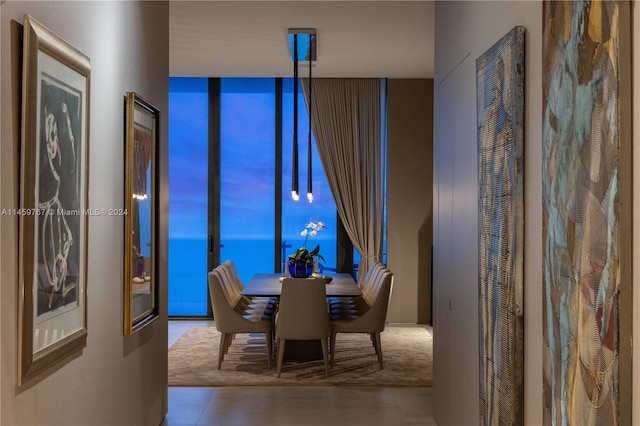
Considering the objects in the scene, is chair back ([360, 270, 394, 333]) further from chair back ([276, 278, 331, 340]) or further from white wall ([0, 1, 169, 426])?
white wall ([0, 1, 169, 426])

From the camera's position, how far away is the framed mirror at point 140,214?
3.27 m

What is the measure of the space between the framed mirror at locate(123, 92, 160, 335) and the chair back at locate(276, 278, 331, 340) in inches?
64.8

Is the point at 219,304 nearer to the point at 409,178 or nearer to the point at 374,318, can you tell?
the point at 374,318

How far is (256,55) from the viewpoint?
6695mm

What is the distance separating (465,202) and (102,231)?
178 centimetres

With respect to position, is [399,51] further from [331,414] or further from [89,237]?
[89,237]

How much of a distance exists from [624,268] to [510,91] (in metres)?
1.13

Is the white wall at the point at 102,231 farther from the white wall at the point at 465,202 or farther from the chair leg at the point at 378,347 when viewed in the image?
the chair leg at the point at 378,347

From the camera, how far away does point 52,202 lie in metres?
2.23

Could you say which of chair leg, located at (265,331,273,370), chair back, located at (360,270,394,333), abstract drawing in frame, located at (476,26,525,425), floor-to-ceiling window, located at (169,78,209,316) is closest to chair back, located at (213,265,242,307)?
chair leg, located at (265,331,273,370)

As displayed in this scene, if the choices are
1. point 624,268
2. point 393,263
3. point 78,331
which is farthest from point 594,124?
point 393,263

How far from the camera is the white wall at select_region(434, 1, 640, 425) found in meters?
2.37

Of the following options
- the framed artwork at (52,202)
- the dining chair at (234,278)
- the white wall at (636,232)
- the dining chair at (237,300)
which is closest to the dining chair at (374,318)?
the dining chair at (237,300)

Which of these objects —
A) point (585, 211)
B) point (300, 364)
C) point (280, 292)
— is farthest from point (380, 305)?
point (585, 211)
